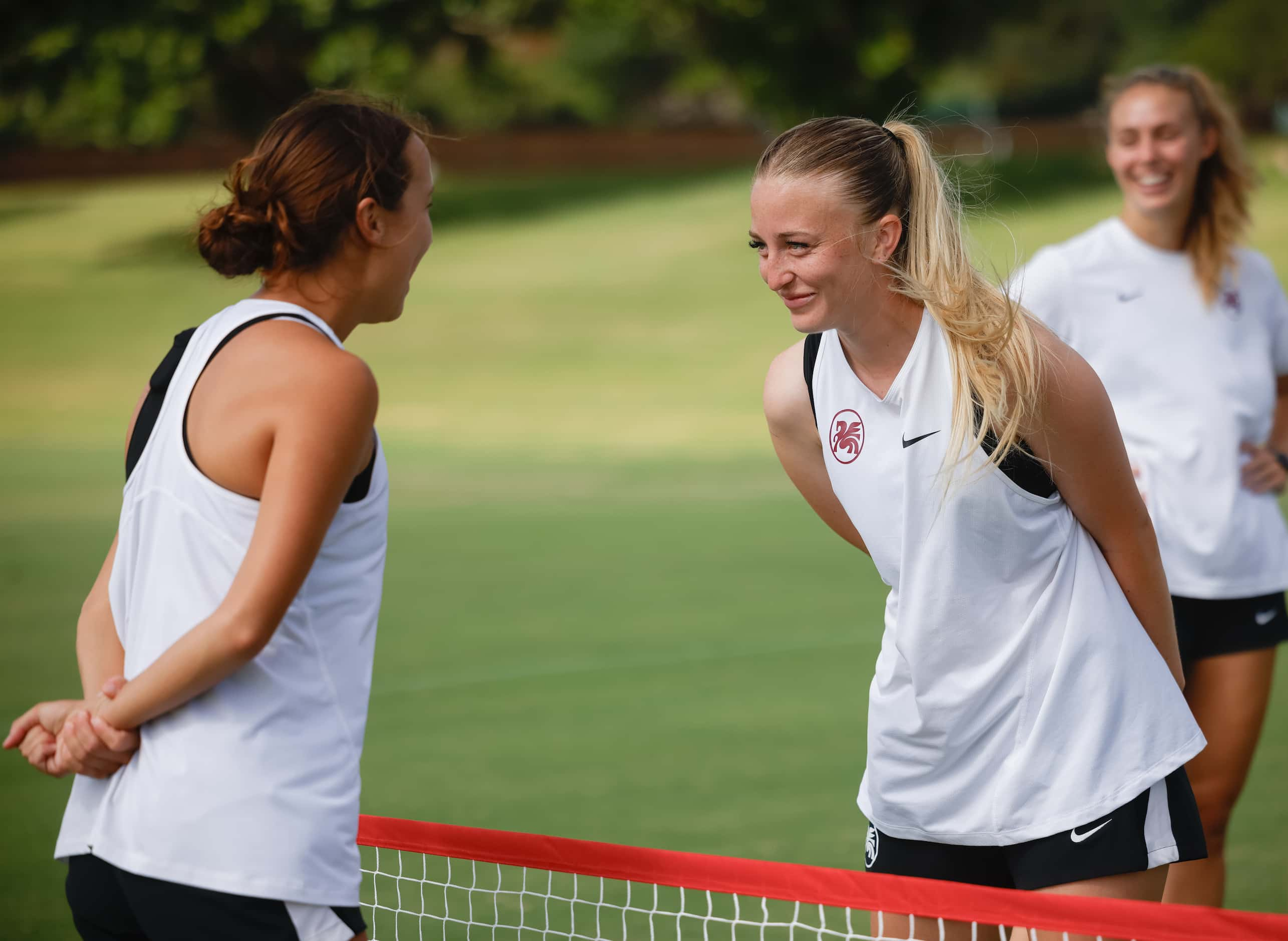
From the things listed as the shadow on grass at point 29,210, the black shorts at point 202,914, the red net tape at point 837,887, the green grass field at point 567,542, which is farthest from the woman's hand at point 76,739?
the shadow on grass at point 29,210

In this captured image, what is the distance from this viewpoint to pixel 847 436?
8.89 ft

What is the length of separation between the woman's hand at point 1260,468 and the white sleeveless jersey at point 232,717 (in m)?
2.89

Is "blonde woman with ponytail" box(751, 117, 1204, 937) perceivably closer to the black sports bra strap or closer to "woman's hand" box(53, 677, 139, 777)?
the black sports bra strap

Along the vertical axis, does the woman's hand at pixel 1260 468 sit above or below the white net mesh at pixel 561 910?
above

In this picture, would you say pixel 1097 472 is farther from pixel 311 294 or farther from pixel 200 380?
pixel 200 380

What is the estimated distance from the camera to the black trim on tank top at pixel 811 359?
2.88m

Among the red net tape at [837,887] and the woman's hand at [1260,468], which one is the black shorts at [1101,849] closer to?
the red net tape at [837,887]

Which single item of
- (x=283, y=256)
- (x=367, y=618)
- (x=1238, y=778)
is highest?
(x=283, y=256)

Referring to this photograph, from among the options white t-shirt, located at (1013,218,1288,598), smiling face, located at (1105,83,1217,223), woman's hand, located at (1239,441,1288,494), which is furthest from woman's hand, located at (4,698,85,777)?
woman's hand, located at (1239,441,1288,494)

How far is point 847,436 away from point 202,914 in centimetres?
135

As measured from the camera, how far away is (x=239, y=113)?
1554 inches

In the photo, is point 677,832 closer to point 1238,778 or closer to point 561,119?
point 1238,778

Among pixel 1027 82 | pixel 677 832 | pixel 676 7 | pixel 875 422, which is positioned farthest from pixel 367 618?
pixel 1027 82

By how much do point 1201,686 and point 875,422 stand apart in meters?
1.99
